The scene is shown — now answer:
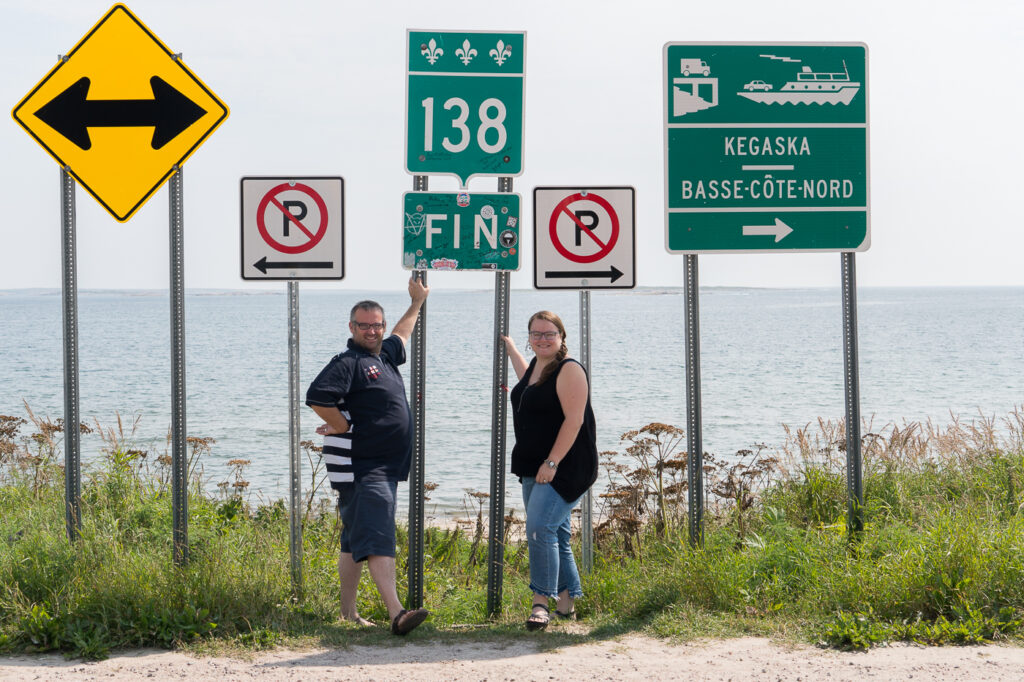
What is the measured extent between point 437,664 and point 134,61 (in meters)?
4.38

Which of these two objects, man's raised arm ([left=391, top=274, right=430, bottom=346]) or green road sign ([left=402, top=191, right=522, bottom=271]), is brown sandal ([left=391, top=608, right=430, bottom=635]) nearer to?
man's raised arm ([left=391, top=274, right=430, bottom=346])

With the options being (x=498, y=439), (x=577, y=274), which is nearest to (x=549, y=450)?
(x=498, y=439)

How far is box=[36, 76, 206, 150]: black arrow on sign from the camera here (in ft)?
20.1

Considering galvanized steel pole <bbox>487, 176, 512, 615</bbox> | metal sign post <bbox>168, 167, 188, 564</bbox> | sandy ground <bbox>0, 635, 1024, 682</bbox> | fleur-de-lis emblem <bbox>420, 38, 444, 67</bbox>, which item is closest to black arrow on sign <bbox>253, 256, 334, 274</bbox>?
metal sign post <bbox>168, 167, 188, 564</bbox>

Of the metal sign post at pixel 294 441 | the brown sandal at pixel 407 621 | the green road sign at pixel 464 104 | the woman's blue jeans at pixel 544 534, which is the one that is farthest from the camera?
the green road sign at pixel 464 104

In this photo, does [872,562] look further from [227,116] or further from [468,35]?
[227,116]

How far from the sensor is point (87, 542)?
6.07m

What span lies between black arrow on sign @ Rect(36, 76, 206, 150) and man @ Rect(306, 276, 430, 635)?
1.78m

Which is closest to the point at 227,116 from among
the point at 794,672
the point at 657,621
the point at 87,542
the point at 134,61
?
the point at 134,61

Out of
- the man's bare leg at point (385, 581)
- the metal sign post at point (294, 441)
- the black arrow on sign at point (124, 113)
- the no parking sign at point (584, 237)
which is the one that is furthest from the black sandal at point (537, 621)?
the black arrow on sign at point (124, 113)

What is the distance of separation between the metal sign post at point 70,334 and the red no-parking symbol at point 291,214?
135 centimetres

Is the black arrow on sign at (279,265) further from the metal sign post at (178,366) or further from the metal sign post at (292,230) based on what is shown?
the metal sign post at (178,366)

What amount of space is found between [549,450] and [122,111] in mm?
3646

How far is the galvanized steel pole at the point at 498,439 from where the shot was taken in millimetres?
6316
